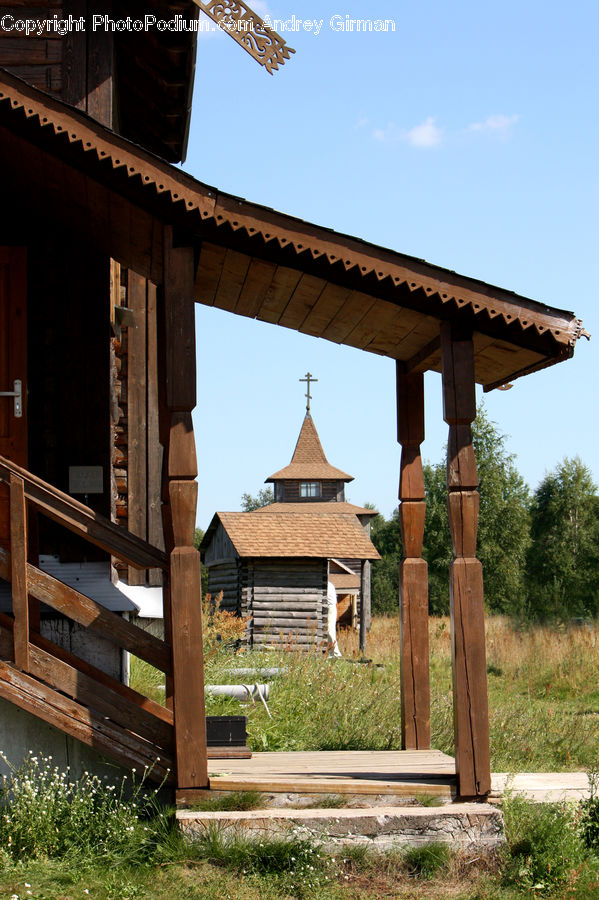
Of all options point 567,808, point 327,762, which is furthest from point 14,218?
point 567,808

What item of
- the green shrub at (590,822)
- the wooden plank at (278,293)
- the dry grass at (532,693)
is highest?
the wooden plank at (278,293)

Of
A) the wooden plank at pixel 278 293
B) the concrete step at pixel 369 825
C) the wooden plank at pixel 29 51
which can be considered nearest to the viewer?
the concrete step at pixel 369 825

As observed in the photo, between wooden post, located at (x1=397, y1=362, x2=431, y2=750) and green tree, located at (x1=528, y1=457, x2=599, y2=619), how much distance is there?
1260 inches

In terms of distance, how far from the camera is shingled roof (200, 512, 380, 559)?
79.3ft

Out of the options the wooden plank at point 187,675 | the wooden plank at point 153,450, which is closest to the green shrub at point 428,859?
the wooden plank at point 187,675

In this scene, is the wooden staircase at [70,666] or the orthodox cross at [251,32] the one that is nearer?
the wooden staircase at [70,666]

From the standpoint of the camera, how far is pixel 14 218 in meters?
6.92

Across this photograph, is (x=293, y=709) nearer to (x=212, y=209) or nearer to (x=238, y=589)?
(x=212, y=209)

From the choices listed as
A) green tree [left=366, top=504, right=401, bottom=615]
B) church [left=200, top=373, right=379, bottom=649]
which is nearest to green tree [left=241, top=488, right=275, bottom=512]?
green tree [left=366, top=504, right=401, bottom=615]

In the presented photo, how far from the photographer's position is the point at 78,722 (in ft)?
17.1

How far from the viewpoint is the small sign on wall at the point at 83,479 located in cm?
682

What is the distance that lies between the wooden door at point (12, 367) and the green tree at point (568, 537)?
33.6 metres

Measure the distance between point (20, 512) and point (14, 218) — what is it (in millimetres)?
2664

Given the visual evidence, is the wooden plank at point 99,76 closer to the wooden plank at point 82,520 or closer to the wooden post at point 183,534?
the wooden post at point 183,534
